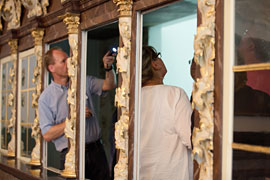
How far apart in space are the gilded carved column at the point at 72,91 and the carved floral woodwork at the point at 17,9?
874 millimetres

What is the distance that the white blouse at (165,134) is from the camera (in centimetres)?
294

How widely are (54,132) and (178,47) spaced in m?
2.14

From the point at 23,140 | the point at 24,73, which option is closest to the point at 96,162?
the point at 23,140

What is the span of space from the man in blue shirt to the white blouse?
1.70 feet

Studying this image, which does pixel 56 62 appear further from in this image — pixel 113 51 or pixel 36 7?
pixel 113 51

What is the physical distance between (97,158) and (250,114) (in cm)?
182

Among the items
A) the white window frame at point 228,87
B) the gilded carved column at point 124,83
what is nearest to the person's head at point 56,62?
the gilded carved column at point 124,83

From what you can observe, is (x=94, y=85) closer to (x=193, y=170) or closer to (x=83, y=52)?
(x=83, y=52)

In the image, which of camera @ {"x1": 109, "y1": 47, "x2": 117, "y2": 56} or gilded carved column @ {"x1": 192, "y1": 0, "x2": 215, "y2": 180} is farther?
camera @ {"x1": 109, "y1": 47, "x2": 117, "y2": 56}

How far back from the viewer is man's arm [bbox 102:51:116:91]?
11.9ft

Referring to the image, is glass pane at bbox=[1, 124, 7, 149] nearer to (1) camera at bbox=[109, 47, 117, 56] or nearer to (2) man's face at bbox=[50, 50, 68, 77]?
(2) man's face at bbox=[50, 50, 68, 77]

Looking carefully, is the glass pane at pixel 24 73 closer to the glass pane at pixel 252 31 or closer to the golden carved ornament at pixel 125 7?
the golden carved ornament at pixel 125 7

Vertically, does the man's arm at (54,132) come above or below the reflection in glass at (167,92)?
below

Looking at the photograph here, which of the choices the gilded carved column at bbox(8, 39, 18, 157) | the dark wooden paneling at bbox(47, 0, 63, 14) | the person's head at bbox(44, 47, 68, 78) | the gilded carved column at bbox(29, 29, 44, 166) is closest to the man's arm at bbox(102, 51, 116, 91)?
the person's head at bbox(44, 47, 68, 78)
